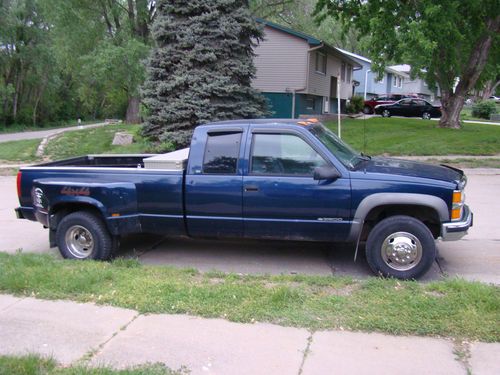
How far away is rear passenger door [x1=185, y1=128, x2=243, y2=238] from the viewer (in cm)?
594

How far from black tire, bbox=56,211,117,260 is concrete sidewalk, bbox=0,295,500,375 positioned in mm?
1688

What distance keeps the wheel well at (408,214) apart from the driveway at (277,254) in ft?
1.72

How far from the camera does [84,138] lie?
22.3m

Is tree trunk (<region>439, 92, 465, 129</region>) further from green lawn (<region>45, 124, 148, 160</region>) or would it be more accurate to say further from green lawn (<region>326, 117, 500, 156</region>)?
green lawn (<region>45, 124, 148, 160</region>)

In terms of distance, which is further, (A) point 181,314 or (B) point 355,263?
(B) point 355,263

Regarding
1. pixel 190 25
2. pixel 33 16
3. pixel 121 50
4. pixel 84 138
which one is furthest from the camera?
pixel 33 16

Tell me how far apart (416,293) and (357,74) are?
5126 centimetres

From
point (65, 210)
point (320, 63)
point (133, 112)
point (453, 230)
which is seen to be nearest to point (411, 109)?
point (320, 63)

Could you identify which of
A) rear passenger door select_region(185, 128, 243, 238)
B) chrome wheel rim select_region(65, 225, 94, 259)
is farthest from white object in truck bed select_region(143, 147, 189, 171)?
chrome wheel rim select_region(65, 225, 94, 259)

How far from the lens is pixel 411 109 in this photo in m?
36.3

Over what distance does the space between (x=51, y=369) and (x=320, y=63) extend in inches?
1127

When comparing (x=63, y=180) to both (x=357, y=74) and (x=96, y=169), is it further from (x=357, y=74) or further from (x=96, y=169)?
(x=357, y=74)

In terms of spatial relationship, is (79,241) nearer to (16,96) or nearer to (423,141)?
(423,141)

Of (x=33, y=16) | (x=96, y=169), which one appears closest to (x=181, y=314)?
(x=96, y=169)
